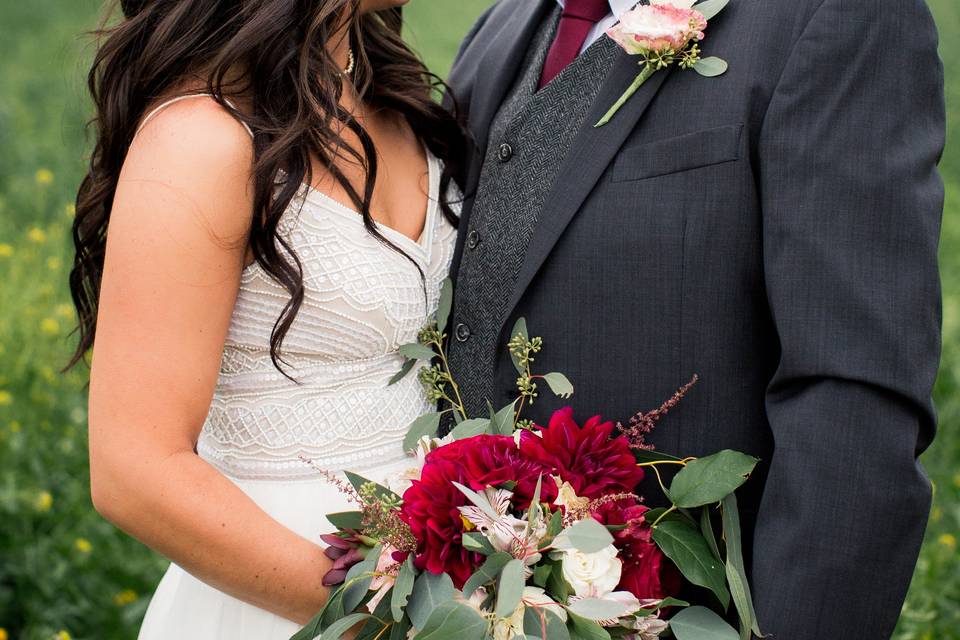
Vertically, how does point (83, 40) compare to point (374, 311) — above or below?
above

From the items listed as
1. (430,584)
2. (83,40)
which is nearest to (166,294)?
(430,584)

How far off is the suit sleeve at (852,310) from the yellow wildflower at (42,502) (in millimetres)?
2371

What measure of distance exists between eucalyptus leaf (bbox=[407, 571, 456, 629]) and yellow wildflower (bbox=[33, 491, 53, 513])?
6.72ft

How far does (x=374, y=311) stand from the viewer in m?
1.94

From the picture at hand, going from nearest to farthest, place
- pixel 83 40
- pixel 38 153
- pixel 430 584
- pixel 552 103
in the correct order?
pixel 430 584, pixel 552 103, pixel 83 40, pixel 38 153

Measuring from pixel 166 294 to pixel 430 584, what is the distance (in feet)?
2.05

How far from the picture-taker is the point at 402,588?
1489 millimetres

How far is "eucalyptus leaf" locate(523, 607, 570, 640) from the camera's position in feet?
4.67

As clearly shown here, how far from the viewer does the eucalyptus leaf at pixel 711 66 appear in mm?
1675

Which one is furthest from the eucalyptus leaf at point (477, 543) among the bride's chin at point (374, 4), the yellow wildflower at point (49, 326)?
the yellow wildflower at point (49, 326)

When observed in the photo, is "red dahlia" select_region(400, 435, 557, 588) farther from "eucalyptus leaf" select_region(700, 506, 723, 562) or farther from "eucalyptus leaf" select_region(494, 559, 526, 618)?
"eucalyptus leaf" select_region(700, 506, 723, 562)

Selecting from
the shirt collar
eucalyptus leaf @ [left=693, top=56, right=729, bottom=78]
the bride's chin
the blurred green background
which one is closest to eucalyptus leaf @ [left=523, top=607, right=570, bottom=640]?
eucalyptus leaf @ [left=693, top=56, right=729, bottom=78]

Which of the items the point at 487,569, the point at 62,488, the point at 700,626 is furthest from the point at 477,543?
the point at 62,488

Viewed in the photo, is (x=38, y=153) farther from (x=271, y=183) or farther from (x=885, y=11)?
(x=885, y=11)
